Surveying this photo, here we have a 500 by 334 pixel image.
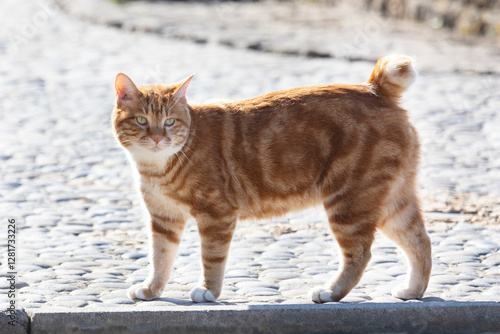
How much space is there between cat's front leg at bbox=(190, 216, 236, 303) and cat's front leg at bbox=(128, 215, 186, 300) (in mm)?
276

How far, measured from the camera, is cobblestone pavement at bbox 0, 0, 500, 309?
5324mm

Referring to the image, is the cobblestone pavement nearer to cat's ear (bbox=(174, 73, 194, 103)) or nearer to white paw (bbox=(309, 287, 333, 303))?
white paw (bbox=(309, 287, 333, 303))

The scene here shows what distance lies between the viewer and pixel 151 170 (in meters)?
5.10

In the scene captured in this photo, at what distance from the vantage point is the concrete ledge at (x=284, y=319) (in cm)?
449

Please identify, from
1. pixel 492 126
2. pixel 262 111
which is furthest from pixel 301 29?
pixel 262 111

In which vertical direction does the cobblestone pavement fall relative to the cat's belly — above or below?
below

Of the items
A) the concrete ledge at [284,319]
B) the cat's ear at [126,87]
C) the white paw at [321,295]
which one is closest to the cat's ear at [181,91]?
the cat's ear at [126,87]

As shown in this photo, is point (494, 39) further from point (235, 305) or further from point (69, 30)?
point (235, 305)

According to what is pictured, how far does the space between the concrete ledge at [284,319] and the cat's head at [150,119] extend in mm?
1021

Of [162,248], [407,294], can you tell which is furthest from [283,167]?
[407,294]

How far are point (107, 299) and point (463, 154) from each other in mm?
5060

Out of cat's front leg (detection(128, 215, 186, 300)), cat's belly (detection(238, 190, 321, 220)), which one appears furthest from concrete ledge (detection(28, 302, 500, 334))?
cat's belly (detection(238, 190, 321, 220))

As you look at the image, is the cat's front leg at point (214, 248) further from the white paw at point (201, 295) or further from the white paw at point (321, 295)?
the white paw at point (321, 295)

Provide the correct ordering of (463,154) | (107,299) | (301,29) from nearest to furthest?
(107,299) → (463,154) → (301,29)
